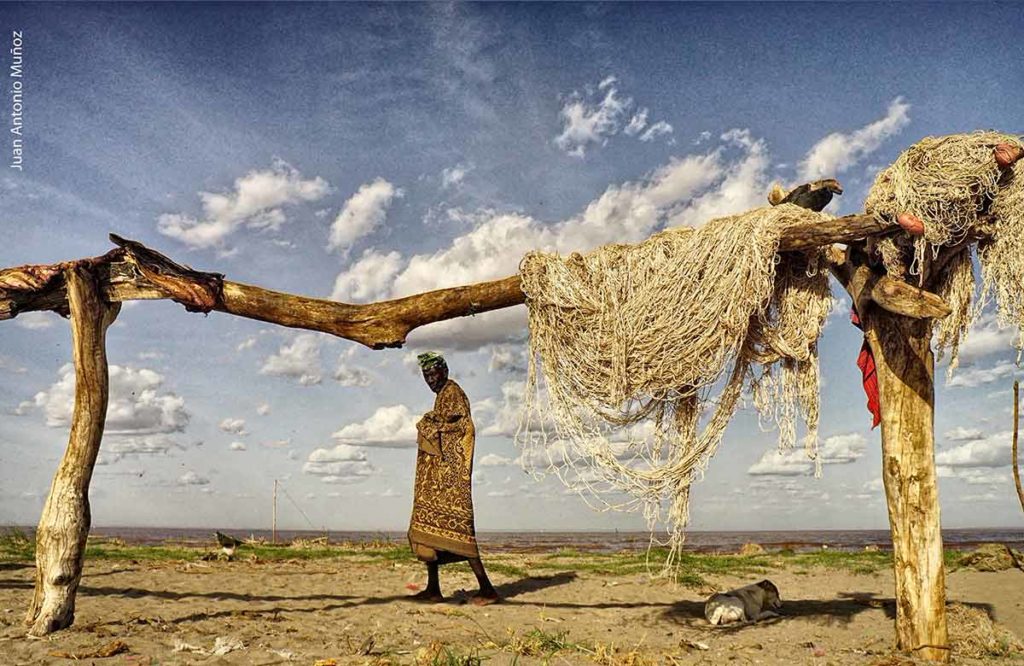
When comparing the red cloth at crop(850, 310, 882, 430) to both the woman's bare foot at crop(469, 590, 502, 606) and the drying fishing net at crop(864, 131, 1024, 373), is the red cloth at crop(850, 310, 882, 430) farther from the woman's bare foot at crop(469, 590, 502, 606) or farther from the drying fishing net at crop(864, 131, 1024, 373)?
the woman's bare foot at crop(469, 590, 502, 606)

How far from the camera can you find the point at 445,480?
26.8 feet

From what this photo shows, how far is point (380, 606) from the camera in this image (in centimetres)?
788

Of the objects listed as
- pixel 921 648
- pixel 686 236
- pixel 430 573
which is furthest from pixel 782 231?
pixel 430 573

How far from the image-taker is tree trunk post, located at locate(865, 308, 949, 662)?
5.79 m

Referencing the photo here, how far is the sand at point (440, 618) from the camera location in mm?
5688

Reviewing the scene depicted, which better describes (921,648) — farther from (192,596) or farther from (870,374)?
(192,596)

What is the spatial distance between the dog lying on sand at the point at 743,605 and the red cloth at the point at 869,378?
8.73 ft

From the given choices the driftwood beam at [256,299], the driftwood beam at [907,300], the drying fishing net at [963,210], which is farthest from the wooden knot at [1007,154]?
the driftwood beam at [256,299]

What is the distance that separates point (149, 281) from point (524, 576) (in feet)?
22.9

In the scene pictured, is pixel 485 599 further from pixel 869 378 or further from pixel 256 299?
pixel 869 378

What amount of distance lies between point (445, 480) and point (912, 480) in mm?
4802

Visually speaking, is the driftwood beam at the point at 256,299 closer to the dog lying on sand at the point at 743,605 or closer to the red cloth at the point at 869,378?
the red cloth at the point at 869,378

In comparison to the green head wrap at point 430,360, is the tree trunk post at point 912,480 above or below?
below

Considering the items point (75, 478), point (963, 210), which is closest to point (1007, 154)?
point (963, 210)
